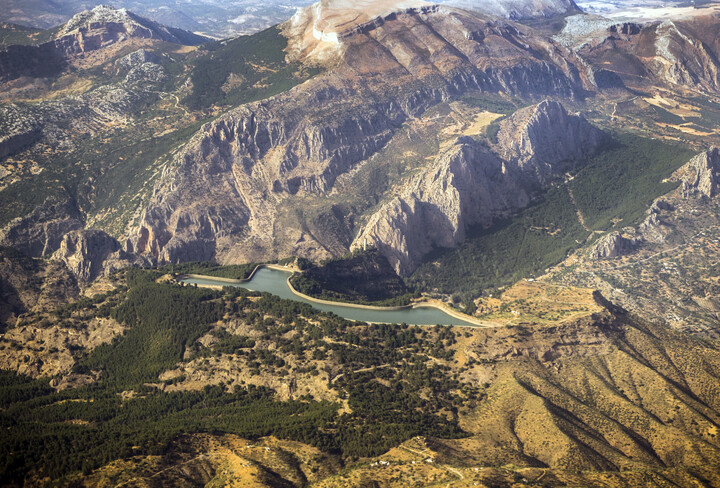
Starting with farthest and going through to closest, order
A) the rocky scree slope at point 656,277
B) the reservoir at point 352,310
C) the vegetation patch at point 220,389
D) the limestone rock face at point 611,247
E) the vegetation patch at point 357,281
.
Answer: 1. the limestone rock face at point 611,247
2. the rocky scree slope at point 656,277
3. the vegetation patch at point 357,281
4. the reservoir at point 352,310
5. the vegetation patch at point 220,389

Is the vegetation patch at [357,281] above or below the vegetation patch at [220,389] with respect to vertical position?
below

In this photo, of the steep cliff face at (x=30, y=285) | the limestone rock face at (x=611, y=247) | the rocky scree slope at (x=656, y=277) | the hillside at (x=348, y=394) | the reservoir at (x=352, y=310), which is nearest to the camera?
the hillside at (x=348, y=394)

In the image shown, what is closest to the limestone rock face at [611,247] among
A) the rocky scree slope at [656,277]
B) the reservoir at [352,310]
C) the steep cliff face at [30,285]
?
the rocky scree slope at [656,277]

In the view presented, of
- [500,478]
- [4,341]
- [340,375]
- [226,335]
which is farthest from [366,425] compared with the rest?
[4,341]

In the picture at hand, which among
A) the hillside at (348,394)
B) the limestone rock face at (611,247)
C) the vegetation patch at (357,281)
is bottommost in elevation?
the limestone rock face at (611,247)

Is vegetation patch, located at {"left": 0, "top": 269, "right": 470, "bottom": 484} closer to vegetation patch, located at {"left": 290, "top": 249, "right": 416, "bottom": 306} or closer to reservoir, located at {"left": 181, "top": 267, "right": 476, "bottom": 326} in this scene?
reservoir, located at {"left": 181, "top": 267, "right": 476, "bottom": 326}

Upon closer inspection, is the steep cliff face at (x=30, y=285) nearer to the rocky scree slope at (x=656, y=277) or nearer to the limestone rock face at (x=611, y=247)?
the rocky scree slope at (x=656, y=277)
